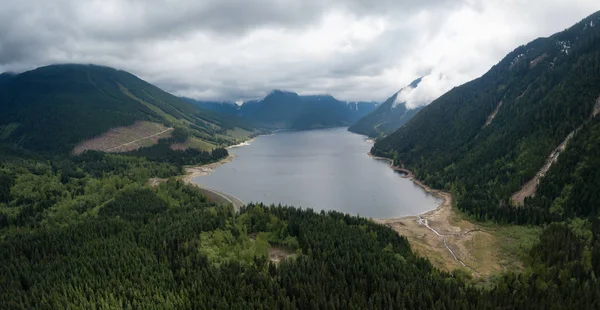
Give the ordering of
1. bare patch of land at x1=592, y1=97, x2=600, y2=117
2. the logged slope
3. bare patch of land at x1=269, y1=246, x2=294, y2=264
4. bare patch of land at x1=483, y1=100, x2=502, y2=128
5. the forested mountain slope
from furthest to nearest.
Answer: bare patch of land at x1=483, y1=100, x2=502, y2=128 < the logged slope < bare patch of land at x1=592, y1=97, x2=600, y2=117 < bare patch of land at x1=269, y1=246, x2=294, y2=264 < the forested mountain slope

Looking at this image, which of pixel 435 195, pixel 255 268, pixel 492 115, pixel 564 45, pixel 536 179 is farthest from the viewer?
pixel 564 45

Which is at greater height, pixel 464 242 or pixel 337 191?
pixel 337 191

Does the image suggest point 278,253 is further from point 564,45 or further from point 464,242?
point 564,45

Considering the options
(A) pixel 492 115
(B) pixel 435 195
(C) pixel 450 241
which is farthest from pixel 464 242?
(A) pixel 492 115

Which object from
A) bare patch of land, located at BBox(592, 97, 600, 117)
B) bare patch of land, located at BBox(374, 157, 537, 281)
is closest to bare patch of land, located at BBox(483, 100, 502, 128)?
bare patch of land, located at BBox(592, 97, 600, 117)

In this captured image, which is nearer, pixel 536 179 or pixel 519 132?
pixel 536 179

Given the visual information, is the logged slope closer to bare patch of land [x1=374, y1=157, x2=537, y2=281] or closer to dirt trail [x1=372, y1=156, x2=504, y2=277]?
bare patch of land [x1=374, y1=157, x2=537, y2=281]

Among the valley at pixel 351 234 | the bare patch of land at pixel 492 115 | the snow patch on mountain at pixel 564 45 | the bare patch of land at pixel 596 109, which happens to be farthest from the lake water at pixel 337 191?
the snow patch on mountain at pixel 564 45

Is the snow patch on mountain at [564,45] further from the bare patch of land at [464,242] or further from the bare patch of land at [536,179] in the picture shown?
the bare patch of land at [464,242]

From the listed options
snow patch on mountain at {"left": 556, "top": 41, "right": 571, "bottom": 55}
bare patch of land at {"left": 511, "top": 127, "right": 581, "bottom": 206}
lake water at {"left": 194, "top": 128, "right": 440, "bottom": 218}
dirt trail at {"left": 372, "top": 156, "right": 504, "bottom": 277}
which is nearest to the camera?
dirt trail at {"left": 372, "top": 156, "right": 504, "bottom": 277}

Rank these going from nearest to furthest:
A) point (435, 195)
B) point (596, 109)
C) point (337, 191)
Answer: point (596, 109), point (435, 195), point (337, 191)

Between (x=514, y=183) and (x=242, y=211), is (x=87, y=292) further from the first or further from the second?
(x=514, y=183)
